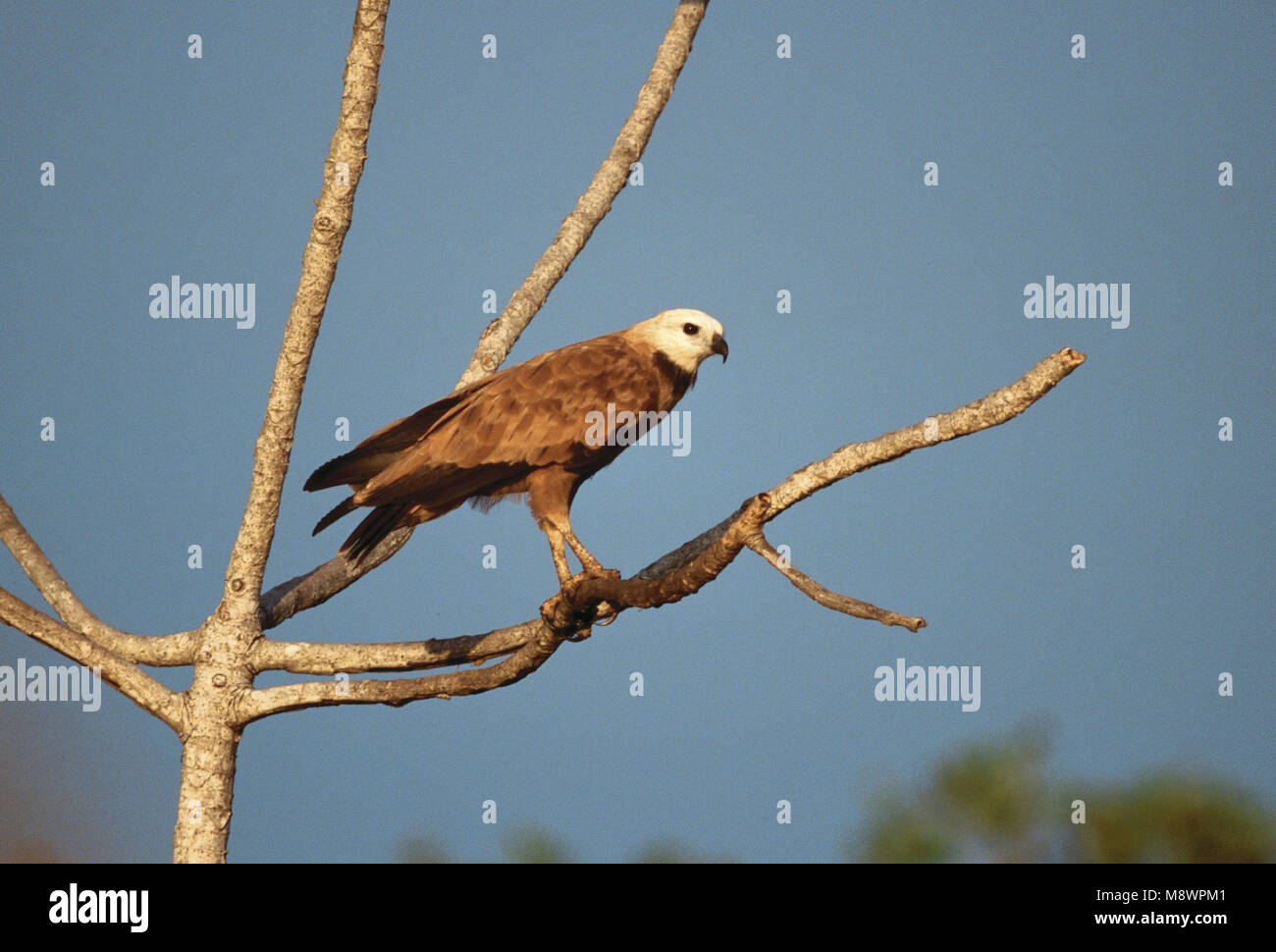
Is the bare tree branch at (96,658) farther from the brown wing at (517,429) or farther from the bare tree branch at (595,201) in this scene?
the bare tree branch at (595,201)

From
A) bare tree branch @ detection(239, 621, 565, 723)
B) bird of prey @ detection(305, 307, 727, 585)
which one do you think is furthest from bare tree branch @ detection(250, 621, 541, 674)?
bird of prey @ detection(305, 307, 727, 585)

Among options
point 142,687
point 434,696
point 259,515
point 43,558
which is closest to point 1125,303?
point 434,696

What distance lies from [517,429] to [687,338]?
61.0 inches

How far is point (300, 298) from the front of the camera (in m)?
6.69

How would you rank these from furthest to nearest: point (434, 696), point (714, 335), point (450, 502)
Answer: point (714, 335)
point (450, 502)
point (434, 696)

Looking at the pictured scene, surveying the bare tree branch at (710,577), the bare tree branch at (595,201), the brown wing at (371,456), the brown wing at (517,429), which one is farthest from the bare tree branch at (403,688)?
the bare tree branch at (595,201)

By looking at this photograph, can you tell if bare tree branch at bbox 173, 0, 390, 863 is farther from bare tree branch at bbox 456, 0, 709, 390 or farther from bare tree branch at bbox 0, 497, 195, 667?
bare tree branch at bbox 456, 0, 709, 390

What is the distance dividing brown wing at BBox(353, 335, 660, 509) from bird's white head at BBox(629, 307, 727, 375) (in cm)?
41

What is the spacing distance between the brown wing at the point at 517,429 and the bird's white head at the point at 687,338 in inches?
16.3

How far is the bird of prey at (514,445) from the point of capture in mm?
6977

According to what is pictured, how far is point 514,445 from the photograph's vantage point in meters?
7.14

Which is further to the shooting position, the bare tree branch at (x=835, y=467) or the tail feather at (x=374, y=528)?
the tail feather at (x=374, y=528)
